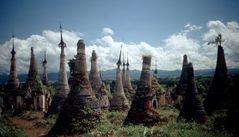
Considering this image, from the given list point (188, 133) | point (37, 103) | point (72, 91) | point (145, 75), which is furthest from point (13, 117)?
point (188, 133)

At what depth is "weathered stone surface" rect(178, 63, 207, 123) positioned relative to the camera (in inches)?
963

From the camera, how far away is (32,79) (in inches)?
1511

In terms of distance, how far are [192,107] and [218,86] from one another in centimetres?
628

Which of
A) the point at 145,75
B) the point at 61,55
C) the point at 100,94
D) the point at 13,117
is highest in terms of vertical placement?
the point at 61,55

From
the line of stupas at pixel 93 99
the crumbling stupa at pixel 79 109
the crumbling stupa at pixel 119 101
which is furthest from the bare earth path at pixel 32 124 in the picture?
the crumbling stupa at pixel 119 101

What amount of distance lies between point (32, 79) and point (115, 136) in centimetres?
2299

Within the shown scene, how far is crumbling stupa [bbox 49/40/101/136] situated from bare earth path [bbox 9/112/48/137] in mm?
4275

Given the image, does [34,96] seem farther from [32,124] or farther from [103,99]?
[103,99]

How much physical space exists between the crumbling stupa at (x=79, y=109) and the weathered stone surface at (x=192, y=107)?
27.6ft

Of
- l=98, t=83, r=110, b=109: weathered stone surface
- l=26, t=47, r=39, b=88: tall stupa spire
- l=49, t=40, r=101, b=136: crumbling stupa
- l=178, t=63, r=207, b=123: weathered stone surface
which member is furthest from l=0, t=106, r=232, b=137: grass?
l=26, t=47, r=39, b=88: tall stupa spire

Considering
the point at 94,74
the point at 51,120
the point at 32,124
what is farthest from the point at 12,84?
the point at 51,120

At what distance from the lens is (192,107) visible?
81.5 ft

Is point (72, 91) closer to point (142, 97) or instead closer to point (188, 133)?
point (142, 97)

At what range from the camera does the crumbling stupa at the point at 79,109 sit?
20656 mm
